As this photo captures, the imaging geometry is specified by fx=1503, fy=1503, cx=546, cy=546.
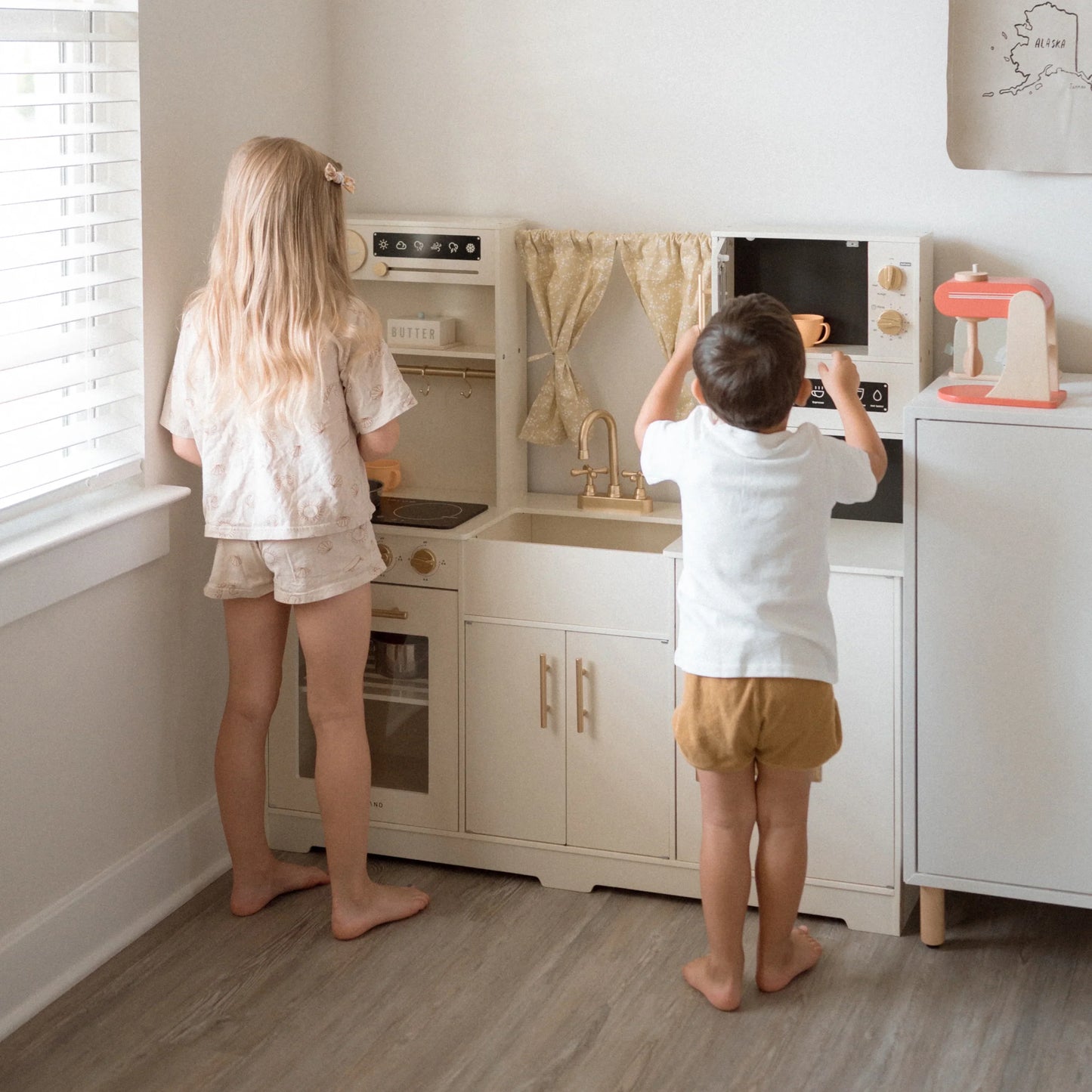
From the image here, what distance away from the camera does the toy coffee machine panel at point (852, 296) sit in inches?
114

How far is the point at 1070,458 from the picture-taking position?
253 cm

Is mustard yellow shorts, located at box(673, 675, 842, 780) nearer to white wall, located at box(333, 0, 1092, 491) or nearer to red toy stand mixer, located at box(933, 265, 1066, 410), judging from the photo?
red toy stand mixer, located at box(933, 265, 1066, 410)

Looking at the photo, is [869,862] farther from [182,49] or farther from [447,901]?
[182,49]

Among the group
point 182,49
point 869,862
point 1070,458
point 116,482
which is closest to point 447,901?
point 869,862

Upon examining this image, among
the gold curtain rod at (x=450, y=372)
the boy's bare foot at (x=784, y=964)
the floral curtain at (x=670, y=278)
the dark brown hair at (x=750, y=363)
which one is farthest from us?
the gold curtain rod at (x=450, y=372)

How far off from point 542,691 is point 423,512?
48 centimetres

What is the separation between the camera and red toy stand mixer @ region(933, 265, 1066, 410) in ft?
8.40

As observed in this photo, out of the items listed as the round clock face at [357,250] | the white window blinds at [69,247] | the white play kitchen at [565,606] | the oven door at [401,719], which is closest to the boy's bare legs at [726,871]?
the white play kitchen at [565,606]

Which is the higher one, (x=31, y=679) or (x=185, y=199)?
(x=185, y=199)

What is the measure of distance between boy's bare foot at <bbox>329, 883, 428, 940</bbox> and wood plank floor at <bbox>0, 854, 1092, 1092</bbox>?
0.08 feet

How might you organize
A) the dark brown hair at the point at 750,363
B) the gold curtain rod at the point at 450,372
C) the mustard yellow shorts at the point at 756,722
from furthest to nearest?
the gold curtain rod at the point at 450,372 → the mustard yellow shorts at the point at 756,722 → the dark brown hair at the point at 750,363

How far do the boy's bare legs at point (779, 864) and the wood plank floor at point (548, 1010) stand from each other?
6cm

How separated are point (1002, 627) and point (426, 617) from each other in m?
1.17

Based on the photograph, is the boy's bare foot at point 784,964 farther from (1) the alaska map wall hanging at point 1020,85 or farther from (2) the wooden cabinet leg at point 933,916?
(1) the alaska map wall hanging at point 1020,85
